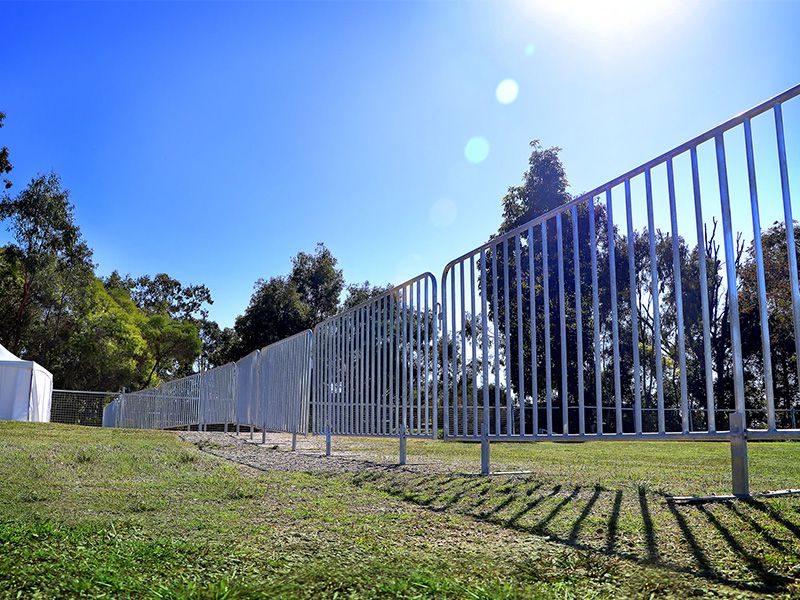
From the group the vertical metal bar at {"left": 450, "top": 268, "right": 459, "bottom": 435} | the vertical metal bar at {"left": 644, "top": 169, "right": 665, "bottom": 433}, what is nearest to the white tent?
the vertical metal bar at {"left": 450, "top": 268, "right": 459, "bottom": 435}

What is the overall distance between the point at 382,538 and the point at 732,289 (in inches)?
72.5

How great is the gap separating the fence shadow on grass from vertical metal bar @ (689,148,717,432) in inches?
16.8

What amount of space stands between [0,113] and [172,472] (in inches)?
1080

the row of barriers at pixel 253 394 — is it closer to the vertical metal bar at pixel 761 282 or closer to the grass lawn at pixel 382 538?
the grass lawn at pixel 382 538

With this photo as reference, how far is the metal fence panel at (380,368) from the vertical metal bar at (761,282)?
9.29 ft

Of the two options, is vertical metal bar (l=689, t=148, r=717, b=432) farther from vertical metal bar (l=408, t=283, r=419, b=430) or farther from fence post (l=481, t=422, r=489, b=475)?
vertical metal bar (l=408, t=283, r=419, b=430)

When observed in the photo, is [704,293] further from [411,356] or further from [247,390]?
[247,390]

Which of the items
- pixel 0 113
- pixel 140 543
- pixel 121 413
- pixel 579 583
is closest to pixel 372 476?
pixel 140 543

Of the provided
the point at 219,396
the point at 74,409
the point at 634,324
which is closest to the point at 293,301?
the point at 74,409

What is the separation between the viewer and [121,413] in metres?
24.1

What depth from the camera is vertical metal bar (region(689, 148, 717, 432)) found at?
2771 millimetres

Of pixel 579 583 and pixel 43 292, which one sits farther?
pixel 43 292

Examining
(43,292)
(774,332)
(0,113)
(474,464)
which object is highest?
(0,113)

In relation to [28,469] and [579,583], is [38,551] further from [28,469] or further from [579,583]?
[28,469]
